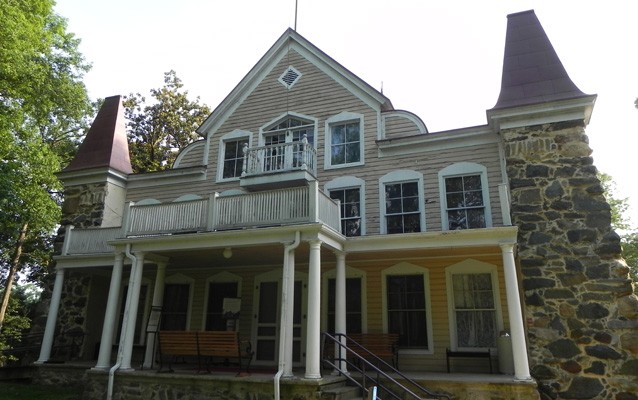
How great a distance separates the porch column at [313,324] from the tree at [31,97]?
9.76 m

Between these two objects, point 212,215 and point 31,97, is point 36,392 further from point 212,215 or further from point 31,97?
point 31,97

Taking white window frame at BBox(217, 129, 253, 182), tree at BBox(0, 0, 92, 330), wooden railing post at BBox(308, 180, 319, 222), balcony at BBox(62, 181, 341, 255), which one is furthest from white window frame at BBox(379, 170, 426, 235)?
tree at BBox(0, 0, 92, 330)

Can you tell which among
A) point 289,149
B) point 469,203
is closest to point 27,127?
point 289,149

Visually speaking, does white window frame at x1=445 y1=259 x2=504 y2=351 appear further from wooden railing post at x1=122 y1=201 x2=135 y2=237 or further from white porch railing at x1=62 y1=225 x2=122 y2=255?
white porch railing at x1=62 y1=225 x2=122 y2=255

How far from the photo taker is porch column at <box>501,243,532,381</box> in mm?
7945

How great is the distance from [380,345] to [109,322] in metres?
6.30

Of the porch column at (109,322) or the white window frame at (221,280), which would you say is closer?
the porch column at (109,322)

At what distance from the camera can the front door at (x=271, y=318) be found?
11781 millimetres

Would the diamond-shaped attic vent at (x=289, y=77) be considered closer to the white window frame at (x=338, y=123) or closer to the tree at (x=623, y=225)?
the white window frame at (x=338, y=123)

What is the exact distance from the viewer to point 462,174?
11.3m

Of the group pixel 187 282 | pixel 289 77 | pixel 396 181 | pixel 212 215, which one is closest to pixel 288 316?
pixel 212 215

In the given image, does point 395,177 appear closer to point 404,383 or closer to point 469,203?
point 469,203

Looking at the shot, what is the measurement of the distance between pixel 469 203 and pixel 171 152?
19.3 m

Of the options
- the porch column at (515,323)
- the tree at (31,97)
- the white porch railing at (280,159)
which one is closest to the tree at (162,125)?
the tree at (31,97)
